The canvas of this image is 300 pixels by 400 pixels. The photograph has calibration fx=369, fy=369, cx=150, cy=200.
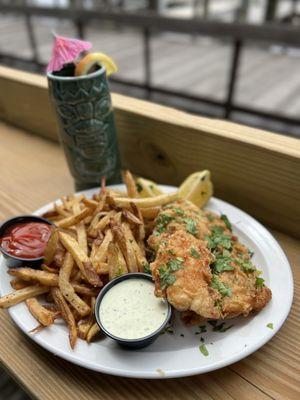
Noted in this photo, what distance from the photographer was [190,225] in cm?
157

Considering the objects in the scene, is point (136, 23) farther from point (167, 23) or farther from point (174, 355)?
point (174, 355)

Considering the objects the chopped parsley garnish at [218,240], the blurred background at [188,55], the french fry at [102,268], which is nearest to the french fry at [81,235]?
the french fry at [102,268]

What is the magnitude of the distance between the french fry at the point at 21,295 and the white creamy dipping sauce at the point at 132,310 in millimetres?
298

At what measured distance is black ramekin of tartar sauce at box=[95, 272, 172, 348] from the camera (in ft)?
4.19

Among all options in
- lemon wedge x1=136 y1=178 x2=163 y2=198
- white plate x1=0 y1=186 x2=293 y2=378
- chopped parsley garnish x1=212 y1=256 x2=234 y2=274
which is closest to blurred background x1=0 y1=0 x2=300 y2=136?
lemon wedge x1=136 y1=178 x2=163 y2=198

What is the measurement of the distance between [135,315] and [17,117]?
2.32 meters

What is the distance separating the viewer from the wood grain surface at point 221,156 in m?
1.83

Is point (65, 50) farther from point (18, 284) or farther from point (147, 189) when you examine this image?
point (18, 284)

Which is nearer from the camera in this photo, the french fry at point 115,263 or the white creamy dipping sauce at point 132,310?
the white creamy dipping sauce at point 132,310

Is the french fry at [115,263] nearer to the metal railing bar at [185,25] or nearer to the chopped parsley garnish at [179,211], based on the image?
the chopped parsley garnish at [179,211]

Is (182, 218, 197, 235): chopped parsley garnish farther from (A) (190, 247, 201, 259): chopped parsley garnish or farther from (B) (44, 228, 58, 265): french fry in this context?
(B) (44, 228, 58, 265): french fry

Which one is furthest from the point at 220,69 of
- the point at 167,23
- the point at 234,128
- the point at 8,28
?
the point at 8,28

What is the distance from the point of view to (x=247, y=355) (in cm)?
128

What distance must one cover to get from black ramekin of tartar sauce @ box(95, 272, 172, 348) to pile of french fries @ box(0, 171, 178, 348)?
5cm
